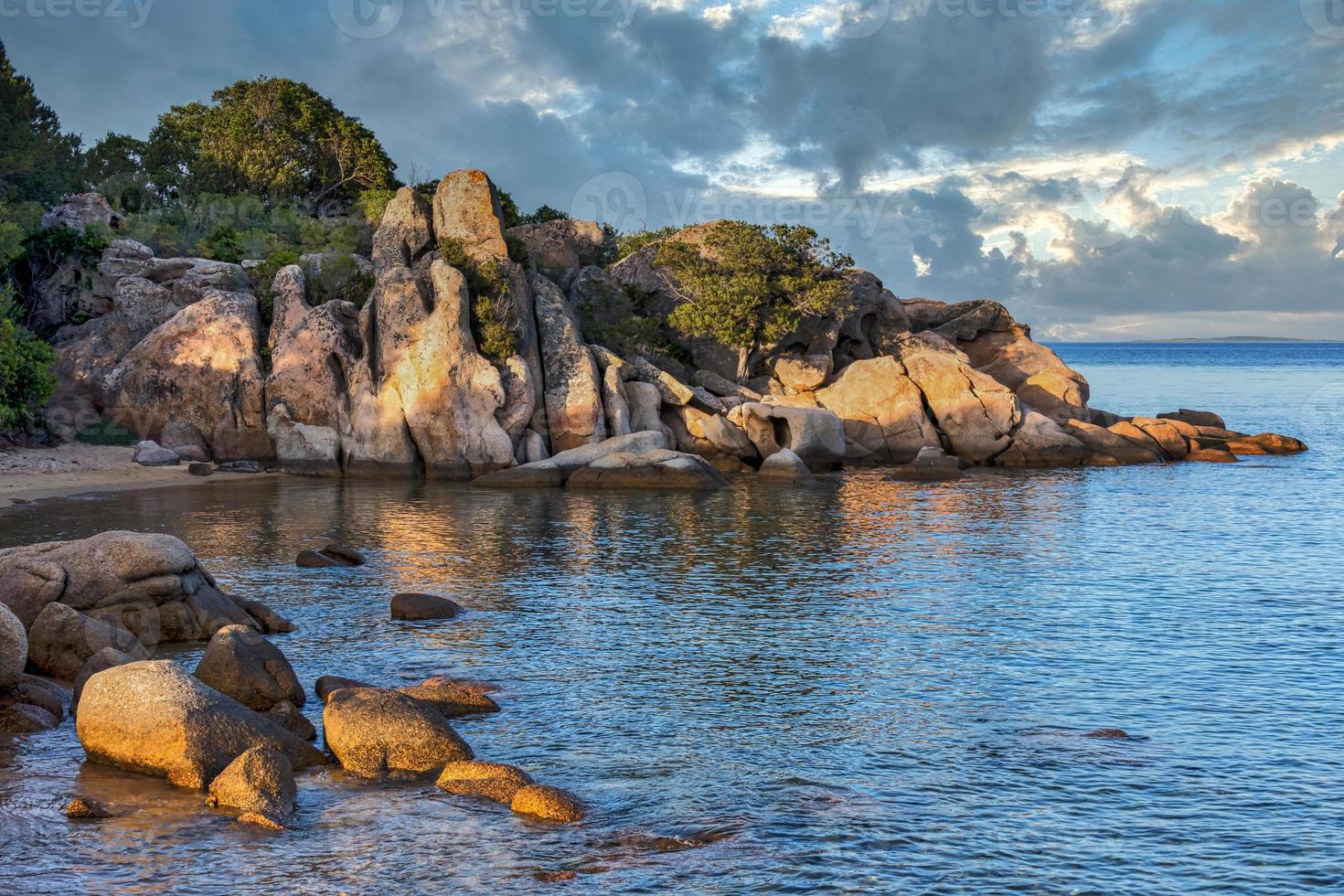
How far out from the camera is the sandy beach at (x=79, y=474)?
43.8 m

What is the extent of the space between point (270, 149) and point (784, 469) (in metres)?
47.5

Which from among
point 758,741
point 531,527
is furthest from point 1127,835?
point 531,527

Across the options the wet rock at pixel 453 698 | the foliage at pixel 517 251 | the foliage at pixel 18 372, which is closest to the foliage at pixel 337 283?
the foliage at pixel 517 251

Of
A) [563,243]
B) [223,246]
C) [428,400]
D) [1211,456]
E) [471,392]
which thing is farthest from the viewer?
[563,243]

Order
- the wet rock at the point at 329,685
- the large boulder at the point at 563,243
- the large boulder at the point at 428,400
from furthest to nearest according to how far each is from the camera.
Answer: the large boulder at the point at 563,243 < the large boulder at the point at 428,400 < the wet rock at the point at 329,685

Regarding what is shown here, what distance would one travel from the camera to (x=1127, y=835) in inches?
565

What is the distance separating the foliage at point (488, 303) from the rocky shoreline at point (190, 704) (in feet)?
108

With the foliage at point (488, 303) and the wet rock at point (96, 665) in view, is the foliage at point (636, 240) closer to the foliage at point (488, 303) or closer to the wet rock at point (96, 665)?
the foliage at point (488, 303)

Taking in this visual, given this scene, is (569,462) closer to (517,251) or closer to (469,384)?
(469,384)

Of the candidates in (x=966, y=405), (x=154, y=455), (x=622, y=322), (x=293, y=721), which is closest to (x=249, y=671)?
(x=293, y=721)

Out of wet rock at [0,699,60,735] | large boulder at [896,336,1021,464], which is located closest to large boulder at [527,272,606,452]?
large boulder at [896,336,1021,464]

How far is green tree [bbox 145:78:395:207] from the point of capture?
3157 inches

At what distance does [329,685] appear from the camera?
1975 cm

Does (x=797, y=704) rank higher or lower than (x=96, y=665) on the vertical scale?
lower
